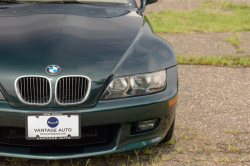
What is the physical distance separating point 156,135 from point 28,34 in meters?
1.17

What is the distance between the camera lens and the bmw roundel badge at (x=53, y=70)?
2.10m

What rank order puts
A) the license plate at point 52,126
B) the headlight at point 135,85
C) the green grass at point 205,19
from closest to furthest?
the license plate at point 52,126
the headlight at point 135,85
the green grass at point 205,19

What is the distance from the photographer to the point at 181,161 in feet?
8.27

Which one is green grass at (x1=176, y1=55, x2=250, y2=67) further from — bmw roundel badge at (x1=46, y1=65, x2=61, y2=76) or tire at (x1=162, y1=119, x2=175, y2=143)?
bmw roundel badge at (x1=46, y1=65, x2=61, y2=76)

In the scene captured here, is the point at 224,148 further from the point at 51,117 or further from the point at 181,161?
the point at 51,117

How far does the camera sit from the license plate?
2.04 meters

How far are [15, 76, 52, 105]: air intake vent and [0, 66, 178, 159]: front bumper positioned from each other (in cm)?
6

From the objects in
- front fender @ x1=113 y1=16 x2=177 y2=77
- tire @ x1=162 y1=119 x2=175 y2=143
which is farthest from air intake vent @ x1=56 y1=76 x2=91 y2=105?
tire @ x1=162 y1=119 x2=175 y2=143

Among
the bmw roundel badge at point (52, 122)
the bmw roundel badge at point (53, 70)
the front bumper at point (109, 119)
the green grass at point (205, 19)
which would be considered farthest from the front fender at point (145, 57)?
the green grass at point (205, 19)

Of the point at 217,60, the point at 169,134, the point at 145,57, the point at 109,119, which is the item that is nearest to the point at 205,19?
the point at 217,60

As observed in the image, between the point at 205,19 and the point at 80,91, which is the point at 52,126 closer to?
the point at 80,91

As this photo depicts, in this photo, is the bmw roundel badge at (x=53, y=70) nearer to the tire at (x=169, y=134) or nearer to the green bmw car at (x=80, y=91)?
the green bmw car at (x=80, y=91)

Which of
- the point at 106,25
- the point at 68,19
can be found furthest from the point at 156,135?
the point at 68,19

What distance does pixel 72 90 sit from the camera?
210 cm
